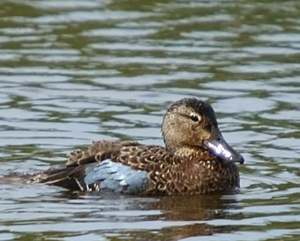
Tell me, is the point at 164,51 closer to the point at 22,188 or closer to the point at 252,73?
the point at 252,73

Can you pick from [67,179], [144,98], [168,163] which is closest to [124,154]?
[168,163]

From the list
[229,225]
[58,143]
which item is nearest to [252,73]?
[58,143]

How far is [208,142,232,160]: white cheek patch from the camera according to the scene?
1555cm

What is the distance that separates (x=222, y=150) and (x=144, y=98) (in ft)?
11.0

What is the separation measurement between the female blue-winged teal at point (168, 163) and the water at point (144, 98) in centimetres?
18

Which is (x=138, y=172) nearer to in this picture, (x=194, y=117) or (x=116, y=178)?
(x=116, y=178)

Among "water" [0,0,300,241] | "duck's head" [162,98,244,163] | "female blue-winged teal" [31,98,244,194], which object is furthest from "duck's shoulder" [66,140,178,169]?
"water" [0,0,300,241]

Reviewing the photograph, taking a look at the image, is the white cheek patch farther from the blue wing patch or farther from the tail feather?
the tail feather

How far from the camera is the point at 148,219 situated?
14.2m

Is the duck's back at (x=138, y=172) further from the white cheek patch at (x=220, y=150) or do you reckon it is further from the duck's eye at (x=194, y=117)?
the duck's eye at (x=194, y=117)

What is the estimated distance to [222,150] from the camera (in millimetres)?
15641

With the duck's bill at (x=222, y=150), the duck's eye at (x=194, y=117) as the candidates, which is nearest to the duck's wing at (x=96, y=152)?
the duck's eye at (x=194, y=117)

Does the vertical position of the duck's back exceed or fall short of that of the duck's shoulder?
it falls short

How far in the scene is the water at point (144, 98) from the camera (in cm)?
1412
